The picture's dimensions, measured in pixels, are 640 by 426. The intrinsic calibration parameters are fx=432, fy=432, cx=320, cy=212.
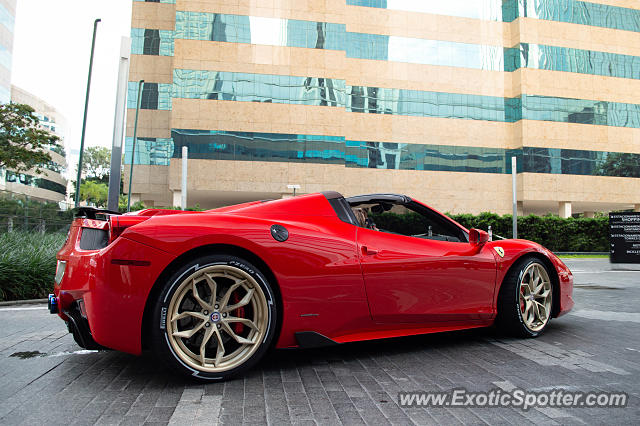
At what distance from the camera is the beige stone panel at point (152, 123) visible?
3662 centimetres

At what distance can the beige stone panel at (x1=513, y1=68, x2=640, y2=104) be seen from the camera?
37.7 metres

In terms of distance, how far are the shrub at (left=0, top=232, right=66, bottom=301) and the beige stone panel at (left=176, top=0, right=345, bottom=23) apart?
2941 centimetres

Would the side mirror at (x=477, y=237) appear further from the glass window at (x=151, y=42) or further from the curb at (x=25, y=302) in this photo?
the glass window at (x=151, y=42)

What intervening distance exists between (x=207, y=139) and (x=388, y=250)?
3087cm

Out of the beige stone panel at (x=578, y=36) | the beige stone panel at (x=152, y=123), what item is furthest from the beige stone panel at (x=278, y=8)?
the beige stone panel at (x=578, y=36)

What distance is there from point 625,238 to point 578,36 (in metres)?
32.5

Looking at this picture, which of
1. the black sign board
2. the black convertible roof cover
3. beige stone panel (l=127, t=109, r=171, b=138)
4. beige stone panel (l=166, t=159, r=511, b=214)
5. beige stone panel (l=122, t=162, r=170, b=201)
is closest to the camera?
the black convertible roof cover

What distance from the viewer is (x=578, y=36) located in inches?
1539

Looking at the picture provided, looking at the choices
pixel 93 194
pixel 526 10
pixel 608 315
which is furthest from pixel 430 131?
pixel 93 194

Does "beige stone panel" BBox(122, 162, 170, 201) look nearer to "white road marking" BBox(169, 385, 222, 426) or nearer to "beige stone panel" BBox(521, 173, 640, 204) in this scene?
"beige stone panel" BBox(521, 173, 640, 204)

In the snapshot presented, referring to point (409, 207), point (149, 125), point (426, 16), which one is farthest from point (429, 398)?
point (426, 16)

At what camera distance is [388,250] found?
304 cm

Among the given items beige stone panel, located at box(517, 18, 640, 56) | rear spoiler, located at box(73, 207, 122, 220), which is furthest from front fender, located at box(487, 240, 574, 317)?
beige stone panel, located at box(517, 18, 640, 56)

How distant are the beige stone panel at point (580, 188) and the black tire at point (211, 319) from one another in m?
38.8
